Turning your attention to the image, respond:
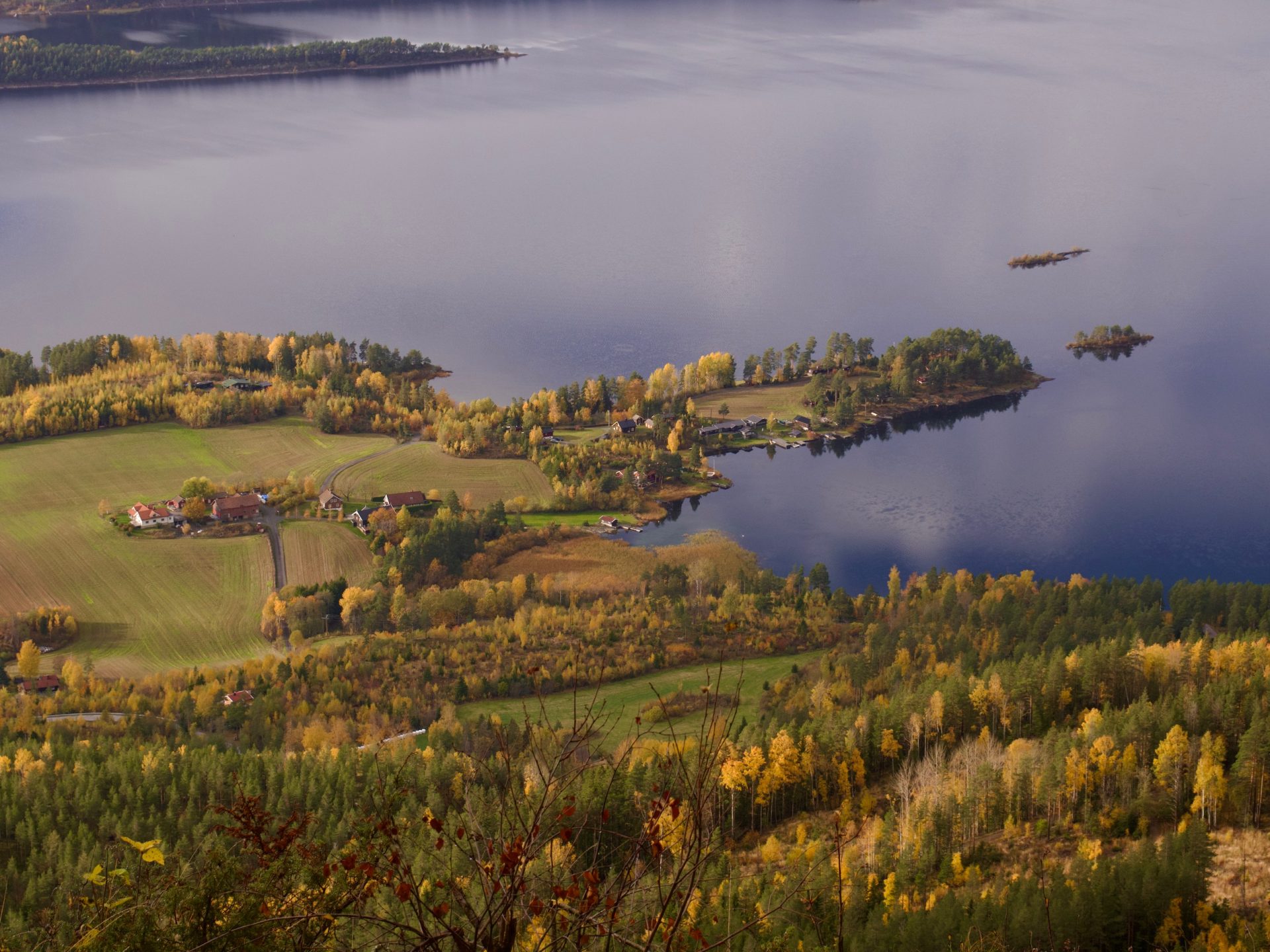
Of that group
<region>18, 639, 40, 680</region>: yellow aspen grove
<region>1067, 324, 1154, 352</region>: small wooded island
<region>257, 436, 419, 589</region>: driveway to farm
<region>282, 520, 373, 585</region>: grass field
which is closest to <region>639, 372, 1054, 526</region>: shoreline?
<region>1067, 324, 1154, 352</region>: small wooded island

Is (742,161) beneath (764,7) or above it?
beneath

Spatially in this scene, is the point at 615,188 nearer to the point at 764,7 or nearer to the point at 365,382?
the point at 365,382

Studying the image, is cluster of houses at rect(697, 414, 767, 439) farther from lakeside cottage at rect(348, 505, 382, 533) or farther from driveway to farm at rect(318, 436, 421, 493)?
lakeside cottage at rect(348, 505, 382, 533)

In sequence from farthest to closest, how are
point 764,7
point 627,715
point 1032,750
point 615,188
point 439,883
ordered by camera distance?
1. point 764,7
2. point 615,188
3. point 627,715
4. point 1032,750
5. point 439,883

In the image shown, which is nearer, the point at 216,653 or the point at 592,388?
the point at 216,653

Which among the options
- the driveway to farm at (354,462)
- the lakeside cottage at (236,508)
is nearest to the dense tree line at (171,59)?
the driveway to farm at (354,462)

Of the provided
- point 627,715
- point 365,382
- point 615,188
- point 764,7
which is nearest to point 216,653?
point 627,715
